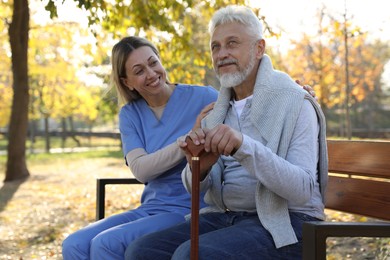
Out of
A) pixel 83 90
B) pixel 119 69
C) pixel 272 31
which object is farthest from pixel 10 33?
pixel 83 90

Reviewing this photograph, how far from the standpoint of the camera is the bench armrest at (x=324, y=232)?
2258 millimetres

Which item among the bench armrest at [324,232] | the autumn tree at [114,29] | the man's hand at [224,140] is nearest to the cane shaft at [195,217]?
the man's hand at [224,140]

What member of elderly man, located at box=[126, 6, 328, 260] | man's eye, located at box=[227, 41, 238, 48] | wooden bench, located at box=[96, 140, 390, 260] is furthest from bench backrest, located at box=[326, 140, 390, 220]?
man's eye, located at box=[227, 41, 238, 48]

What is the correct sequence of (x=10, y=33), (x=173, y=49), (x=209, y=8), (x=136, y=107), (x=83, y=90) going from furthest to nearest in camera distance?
(x=83, y=90) < (x=10, y=33) < (x=173, y=49) < (x=209, y=8) < (x=136, y=107)

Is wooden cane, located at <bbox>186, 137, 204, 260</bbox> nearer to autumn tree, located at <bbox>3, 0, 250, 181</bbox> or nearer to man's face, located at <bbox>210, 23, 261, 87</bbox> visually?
man's face, located at <bbox>210, 23, 261, 87</bbox>

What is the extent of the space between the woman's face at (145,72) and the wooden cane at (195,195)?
1.10 m

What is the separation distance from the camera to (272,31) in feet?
27.7

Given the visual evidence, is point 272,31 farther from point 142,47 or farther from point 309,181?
point 309,181

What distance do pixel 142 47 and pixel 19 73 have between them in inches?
399

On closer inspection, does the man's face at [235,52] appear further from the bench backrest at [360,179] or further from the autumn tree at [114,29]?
the autumn tree at [114,29]

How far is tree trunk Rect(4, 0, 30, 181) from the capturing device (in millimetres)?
13086

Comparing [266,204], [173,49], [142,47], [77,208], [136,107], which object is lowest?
[77,208]

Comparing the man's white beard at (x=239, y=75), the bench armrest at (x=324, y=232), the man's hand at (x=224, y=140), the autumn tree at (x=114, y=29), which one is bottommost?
the bench armrest at (x=324, y=232)

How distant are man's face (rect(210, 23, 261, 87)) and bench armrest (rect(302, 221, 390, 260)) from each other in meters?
0.93
